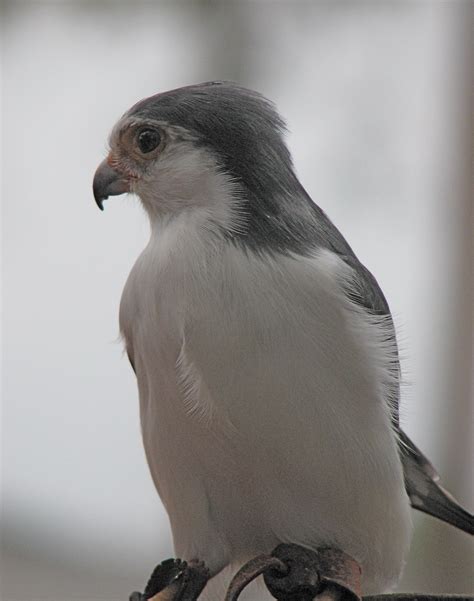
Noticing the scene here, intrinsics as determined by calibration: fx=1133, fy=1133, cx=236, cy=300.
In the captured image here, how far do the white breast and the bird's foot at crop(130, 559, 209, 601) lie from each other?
0.29 feet

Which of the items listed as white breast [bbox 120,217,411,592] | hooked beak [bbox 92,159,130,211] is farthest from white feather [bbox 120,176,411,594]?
hooked beak [bbox 92,159,130,211]

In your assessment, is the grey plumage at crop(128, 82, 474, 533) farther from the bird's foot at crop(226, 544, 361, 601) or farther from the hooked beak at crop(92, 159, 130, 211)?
the bird's foot at crop(226, 544, 361, 601)

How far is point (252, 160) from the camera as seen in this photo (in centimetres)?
220

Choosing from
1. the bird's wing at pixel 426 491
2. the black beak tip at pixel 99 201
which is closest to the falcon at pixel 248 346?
the black beak tip at pixel 99 201

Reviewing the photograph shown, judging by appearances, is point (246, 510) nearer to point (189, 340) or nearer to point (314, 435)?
point (314, 435)

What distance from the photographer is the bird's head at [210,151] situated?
7.17 feet

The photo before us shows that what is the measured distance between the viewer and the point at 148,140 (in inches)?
89.6

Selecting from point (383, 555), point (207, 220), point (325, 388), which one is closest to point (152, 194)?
point (207, 220)

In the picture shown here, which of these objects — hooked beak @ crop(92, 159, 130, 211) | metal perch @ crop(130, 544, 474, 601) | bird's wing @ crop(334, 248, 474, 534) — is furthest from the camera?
bird's wing @ crop(334, 248, 474, 534)

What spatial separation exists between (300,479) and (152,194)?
635 mm

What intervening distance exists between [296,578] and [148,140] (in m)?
0.90

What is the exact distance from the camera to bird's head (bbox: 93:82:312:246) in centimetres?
219

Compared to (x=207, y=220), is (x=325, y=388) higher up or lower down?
lower down

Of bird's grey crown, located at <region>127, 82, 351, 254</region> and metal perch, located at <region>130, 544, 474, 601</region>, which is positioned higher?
bird's grey crown, located at <region>127, 82, 351, 254</region>
